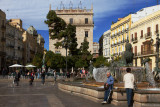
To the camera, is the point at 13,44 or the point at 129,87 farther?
the point at 13,44

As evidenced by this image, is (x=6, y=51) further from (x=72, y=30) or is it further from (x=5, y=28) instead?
(x=72, y=30)

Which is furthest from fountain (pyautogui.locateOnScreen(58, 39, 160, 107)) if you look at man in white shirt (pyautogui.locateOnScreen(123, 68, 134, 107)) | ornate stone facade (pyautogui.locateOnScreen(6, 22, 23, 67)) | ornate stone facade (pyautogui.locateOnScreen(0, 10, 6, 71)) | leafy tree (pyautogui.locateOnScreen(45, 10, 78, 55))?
ornate stone facade (pyautogui.locateOnScreen(6, 22, 23, 67))

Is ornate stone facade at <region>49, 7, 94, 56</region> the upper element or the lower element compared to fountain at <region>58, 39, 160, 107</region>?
upper

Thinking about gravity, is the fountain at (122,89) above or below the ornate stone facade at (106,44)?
below

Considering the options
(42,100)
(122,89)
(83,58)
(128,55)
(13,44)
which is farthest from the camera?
(13,44)

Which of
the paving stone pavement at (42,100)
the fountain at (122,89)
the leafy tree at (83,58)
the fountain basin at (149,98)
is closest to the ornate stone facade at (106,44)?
the leafy tree at (83,58)

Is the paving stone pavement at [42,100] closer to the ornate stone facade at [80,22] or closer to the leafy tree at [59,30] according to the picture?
the leafy tree at [59,30]

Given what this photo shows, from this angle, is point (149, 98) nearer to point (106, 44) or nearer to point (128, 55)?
point (128, 55)

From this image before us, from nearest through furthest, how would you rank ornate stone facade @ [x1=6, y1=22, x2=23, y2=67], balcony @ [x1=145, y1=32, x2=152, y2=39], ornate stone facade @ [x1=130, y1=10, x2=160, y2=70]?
ornate stone facade @ [x1=130, y1=10, x2=160, y2=70]
balcony @ [x1=145, y1=32, x2=152, y2=39]
ornate stone facade @ [x1=6, y1=22, x2=23, y2=67]

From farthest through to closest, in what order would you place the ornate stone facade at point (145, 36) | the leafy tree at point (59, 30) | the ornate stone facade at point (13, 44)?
the ornate stone facade at point (13, 44) → the ornate stone facade at point (145, 36) → the leafy tree at point (59, 30)

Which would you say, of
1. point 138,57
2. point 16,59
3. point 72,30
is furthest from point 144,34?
point 16,59

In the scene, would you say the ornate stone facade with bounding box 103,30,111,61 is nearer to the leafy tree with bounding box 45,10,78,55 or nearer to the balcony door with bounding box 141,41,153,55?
the balcony door with bounding box 141,41,153,55

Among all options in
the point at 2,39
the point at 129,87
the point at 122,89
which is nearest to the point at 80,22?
the point at 2,39

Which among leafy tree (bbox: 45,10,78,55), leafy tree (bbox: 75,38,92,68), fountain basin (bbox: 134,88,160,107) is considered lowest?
fountain basin (bbox: 134,88,160,107)
